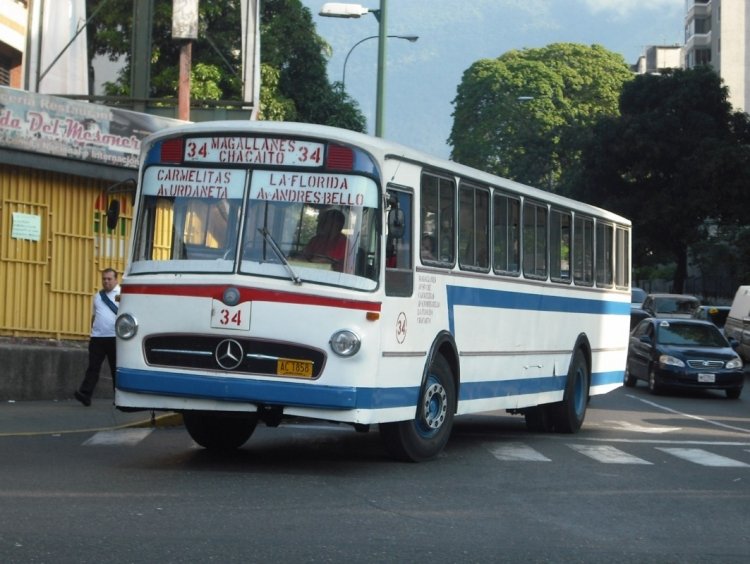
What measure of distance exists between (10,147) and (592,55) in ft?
235

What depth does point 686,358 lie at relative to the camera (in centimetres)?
2919

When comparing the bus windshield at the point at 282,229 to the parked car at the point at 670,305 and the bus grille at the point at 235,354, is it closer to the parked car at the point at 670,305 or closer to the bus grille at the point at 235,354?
the bus grille at the point at 235,354

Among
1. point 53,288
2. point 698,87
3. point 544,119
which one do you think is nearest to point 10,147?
point 53,288

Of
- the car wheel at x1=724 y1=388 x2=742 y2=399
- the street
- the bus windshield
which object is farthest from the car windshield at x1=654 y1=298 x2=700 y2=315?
the bus windshield

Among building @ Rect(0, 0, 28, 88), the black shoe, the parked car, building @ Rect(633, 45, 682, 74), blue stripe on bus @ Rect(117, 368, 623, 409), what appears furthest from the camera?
building @ Rect(633, 45, 682, 74)

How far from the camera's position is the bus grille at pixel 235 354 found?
1218 cm

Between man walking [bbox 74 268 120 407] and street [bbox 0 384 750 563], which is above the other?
man walking [bbox 74 268 120 407]

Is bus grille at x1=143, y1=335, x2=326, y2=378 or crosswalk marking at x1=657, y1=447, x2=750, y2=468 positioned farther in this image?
crosswalk marking at x1=657, y1=447, x2=750, y2=468

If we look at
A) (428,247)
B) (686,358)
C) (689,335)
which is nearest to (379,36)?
(686,358)

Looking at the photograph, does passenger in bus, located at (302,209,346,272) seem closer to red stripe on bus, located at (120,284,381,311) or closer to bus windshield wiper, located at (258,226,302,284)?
bus windshield wiper, located at (258,226,302,284)

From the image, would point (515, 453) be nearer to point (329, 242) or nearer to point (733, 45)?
point (329, 242)

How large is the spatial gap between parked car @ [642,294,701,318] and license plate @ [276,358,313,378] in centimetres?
2906

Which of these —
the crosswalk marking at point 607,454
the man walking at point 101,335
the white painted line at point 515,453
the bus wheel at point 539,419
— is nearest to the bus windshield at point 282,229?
the white painted line at point 515,453

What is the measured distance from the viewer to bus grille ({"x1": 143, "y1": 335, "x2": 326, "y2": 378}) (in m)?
12.2
